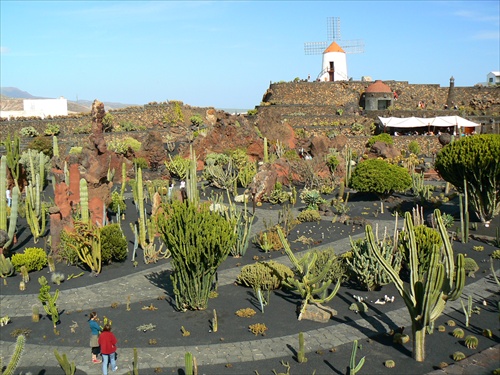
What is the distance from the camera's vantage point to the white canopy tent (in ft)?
128

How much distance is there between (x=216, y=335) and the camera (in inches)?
420

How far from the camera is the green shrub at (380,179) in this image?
21.8m

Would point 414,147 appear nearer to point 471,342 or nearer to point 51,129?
point 51,129

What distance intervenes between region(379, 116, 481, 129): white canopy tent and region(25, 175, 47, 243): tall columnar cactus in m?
27.3

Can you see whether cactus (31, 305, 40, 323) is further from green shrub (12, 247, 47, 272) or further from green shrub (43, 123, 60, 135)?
green shrub (43, 123, 60, 135)

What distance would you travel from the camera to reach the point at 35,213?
17969 mm

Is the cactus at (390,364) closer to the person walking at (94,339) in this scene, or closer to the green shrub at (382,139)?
the person walking at (94,339)

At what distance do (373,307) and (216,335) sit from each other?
11.4 feet

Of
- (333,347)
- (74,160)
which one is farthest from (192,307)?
(74,160)

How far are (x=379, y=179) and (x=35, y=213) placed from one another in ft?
41.4

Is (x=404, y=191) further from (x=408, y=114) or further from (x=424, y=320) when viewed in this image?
(x=408, y=114)

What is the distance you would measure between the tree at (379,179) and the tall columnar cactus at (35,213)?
1187 centimetres

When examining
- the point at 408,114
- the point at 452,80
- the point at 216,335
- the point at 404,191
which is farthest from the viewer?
the point at 452,80

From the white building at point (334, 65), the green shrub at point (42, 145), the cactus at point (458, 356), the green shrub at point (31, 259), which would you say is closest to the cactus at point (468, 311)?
the cactus at point (458, 356)
